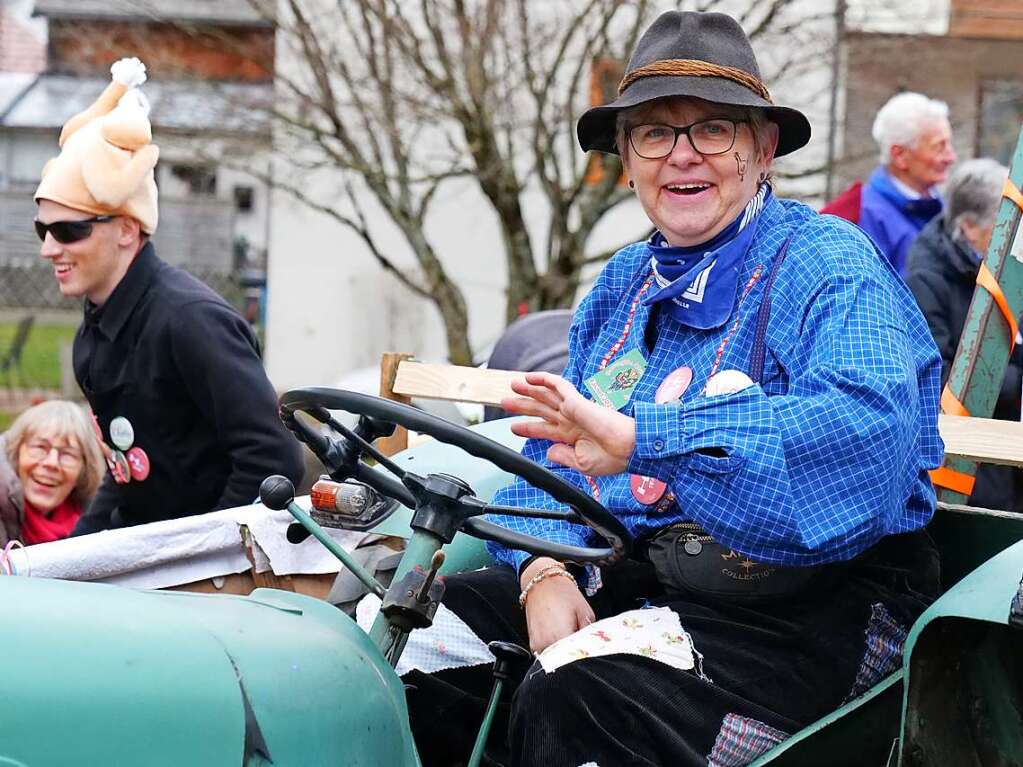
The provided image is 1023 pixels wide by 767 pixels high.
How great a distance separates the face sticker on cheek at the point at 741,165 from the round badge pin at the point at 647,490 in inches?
23.4

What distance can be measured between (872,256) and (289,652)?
127cm

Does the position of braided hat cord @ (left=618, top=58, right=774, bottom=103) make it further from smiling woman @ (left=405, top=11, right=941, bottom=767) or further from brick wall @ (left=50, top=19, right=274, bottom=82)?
brick wall @ (left=50, top=19, right=274, bottom=82)

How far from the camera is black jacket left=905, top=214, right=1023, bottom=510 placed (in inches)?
189

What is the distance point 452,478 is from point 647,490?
53 centimetres

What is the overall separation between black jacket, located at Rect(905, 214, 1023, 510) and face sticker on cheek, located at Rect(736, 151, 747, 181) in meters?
2.31

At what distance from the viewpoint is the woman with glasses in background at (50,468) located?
4969 mm

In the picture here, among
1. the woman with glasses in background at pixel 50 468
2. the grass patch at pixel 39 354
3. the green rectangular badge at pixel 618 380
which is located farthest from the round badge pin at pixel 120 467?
the grass patch at pixel 39 354

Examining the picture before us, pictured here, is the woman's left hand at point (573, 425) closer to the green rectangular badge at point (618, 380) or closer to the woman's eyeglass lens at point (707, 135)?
the green rectangular badge at point (618, 380)

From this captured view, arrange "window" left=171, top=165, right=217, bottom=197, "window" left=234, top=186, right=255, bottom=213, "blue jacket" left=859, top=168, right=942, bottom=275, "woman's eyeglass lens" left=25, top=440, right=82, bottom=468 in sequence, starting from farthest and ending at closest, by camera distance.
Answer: "window" left=234, top=186, right=255, bottom=213, "window" left=171, top=165, right=217, bottom=197, "blue jacket" left=859, top=168, right=942, bottom=275, "woman's eyeglass lens" left=25, top=440, right=82, bottom=468

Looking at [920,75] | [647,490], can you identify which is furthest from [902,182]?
[920,75]

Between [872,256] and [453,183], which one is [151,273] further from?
[453,183]

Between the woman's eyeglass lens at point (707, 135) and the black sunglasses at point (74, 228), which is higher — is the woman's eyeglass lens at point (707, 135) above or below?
above

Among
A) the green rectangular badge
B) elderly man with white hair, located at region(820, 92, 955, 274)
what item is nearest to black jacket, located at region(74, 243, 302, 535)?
the green rectangular badge

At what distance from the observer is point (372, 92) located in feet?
35.2
